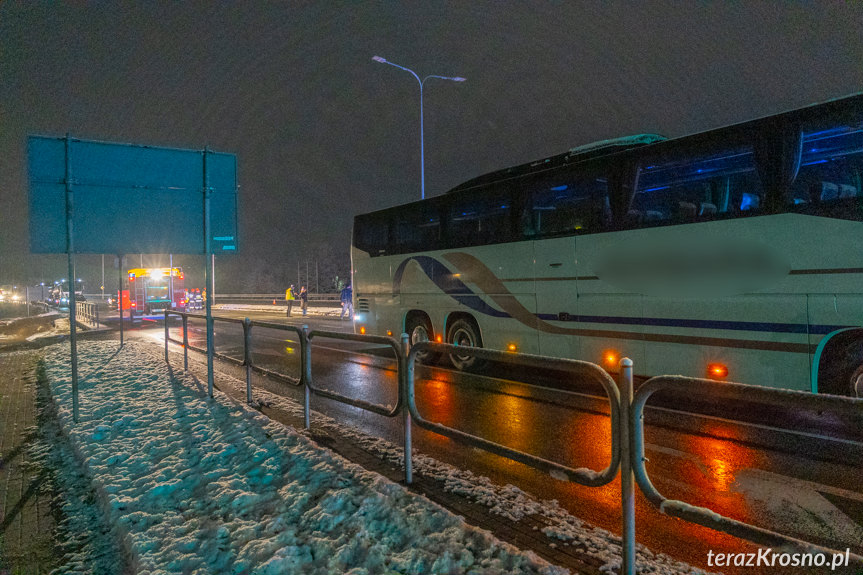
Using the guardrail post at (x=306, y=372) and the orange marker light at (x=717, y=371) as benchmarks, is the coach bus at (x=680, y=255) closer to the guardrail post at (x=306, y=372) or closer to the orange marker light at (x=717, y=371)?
the orange marker light at (x=717, y=371)

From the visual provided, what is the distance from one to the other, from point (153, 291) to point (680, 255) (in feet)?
119

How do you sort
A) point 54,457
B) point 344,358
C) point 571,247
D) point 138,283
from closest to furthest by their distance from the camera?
1. point 54,457
2. point 571,247
3. point 344,358
4. point 138,283

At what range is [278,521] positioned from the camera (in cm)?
354

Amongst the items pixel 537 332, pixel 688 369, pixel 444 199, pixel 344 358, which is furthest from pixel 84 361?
pixel 688 369

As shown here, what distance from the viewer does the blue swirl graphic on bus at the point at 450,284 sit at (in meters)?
10.1

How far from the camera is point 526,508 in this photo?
3.84 metres

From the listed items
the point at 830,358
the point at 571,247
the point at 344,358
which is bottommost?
the point at 344,358

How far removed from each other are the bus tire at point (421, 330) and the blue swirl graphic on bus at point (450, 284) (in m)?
0.99

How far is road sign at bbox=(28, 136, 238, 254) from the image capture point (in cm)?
622

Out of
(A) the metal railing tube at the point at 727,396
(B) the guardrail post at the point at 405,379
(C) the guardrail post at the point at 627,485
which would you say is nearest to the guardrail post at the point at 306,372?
(B) the guardrail post at the point at 405,379

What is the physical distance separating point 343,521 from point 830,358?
6059mm

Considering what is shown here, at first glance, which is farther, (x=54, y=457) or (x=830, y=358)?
(x=830, y=358)

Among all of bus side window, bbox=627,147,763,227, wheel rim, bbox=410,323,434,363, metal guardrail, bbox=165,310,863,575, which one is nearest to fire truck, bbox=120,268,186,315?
wheel rim, bbox=410,323,434,363

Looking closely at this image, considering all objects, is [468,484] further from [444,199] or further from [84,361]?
[84,361]
